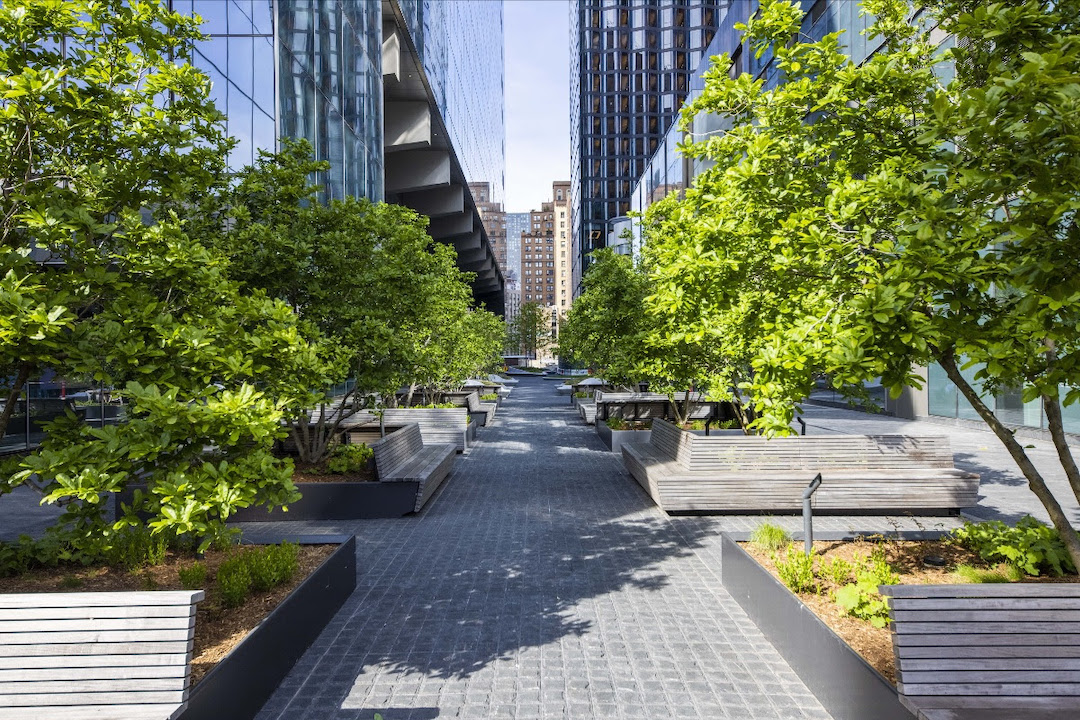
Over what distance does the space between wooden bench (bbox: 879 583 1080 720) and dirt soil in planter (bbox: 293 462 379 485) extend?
25.9ft

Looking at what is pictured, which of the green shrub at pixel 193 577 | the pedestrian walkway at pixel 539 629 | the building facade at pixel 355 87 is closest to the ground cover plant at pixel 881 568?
the pedestrian walkway at pixel 539 629

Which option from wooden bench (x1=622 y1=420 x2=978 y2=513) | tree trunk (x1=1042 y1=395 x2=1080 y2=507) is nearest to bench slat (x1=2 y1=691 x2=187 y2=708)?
tree trunk (x1=1042 y1=395 x2=1080 y2=507)

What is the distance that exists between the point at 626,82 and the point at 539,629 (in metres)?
95.3

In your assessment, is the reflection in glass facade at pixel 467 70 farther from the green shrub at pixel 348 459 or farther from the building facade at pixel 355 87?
the green shrub at pixel 348 459

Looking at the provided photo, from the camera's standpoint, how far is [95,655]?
371 centimetres

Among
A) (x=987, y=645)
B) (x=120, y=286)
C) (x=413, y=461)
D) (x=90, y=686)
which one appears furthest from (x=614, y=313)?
(x=90, y=686)

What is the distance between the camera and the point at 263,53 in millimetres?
17531

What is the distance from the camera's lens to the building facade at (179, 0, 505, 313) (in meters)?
16.5

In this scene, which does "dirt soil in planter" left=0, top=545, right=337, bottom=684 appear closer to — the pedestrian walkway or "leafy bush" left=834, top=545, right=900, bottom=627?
the pedestrian walkway

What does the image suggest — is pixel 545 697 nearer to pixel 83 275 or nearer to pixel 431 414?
pixel 83 275

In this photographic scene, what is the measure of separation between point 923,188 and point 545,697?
394 cm

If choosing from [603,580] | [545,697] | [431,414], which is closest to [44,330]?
[545,697]

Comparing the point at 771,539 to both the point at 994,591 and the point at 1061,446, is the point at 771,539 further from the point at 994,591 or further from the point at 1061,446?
the point at 994,591

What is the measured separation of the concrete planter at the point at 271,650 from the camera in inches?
157
